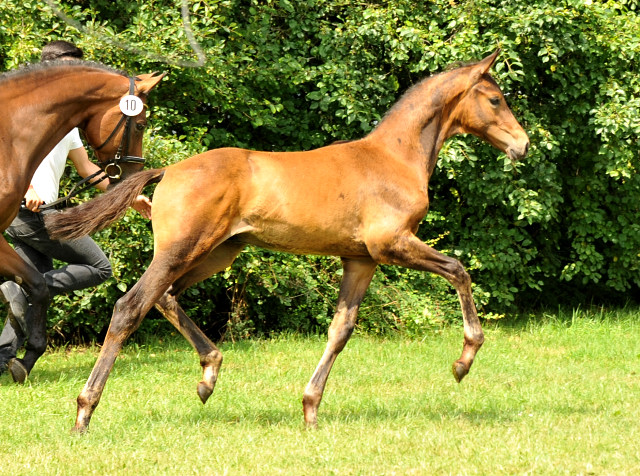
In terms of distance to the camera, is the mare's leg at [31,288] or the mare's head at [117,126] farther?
the mare's leg at [31,288]

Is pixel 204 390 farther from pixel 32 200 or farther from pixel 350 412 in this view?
pixel 32 200

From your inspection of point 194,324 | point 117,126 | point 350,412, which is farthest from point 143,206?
point 350,412

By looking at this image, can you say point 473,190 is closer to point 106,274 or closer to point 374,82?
point 374,82

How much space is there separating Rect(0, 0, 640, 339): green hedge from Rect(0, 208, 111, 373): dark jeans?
3.53ft

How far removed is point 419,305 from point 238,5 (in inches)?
154

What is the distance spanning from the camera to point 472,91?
6.22 meters

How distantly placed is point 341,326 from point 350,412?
672 millimetres

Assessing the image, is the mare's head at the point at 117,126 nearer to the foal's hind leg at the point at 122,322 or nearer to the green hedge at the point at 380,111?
the foal's hind leg at the point at 122,322

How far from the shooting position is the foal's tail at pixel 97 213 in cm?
546

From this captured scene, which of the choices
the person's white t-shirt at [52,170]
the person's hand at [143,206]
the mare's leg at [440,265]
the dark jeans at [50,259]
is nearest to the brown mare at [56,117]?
the person's hand at [143,206]

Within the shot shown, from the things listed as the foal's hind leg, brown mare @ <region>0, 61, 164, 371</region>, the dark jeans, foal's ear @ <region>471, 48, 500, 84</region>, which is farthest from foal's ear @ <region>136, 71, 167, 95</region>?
foal's ear @ <region>471, 48, 500, 84</region>

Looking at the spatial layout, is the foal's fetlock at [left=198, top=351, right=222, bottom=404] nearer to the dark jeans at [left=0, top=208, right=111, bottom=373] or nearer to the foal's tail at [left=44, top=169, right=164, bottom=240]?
the foal's tail at [left=44, top=169, right=164, bottom=240]

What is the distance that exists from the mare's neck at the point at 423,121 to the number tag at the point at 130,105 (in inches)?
62.4

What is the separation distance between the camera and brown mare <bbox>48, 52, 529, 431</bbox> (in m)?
5.31
